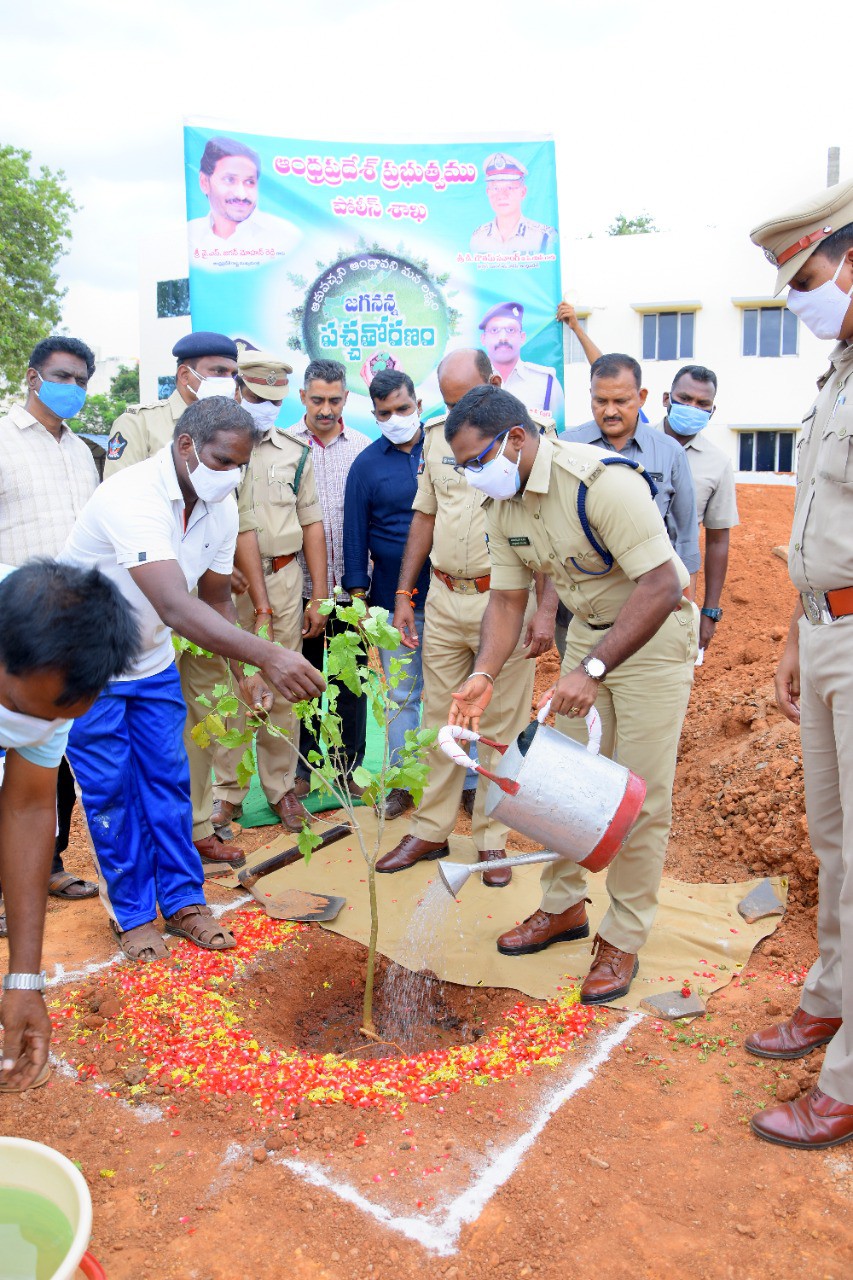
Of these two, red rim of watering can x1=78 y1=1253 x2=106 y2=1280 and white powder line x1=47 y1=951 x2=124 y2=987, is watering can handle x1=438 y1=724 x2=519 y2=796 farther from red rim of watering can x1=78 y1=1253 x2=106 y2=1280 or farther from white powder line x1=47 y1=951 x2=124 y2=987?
white powder line x1=47 y1=951 x2=124 y2=987

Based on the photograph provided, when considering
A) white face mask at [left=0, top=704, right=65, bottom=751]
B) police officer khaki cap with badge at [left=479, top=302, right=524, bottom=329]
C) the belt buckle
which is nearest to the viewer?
white face mask at [left=0, top=704, right=65, bottom=751]

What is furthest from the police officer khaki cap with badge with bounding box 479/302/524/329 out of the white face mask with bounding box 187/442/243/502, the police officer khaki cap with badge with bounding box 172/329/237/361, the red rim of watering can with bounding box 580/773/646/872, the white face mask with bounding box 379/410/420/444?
the red rim of watering can with bounding box 580/773/646/872

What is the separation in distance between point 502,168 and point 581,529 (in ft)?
14.0

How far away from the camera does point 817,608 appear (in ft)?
9.20

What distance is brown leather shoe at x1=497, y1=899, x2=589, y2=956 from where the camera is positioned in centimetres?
390

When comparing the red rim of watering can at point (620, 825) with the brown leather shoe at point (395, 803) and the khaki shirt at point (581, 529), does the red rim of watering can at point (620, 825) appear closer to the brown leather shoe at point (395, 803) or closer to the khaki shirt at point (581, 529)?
the khaki shirt at point (581, 529)

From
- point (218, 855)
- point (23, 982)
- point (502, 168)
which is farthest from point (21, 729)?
point (502, 168)

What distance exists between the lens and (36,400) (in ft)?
15.0

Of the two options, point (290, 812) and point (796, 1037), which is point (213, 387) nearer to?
point (290, 812)

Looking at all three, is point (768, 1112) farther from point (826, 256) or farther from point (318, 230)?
point (318, 230)

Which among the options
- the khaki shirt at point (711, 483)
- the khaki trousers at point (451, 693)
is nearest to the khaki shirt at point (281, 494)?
the khaki trousers at point (451, 693)

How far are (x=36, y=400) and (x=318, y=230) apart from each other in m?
2.67

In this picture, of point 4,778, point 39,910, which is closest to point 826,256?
point 4,778

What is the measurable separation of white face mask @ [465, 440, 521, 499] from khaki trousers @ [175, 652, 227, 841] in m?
1.95
